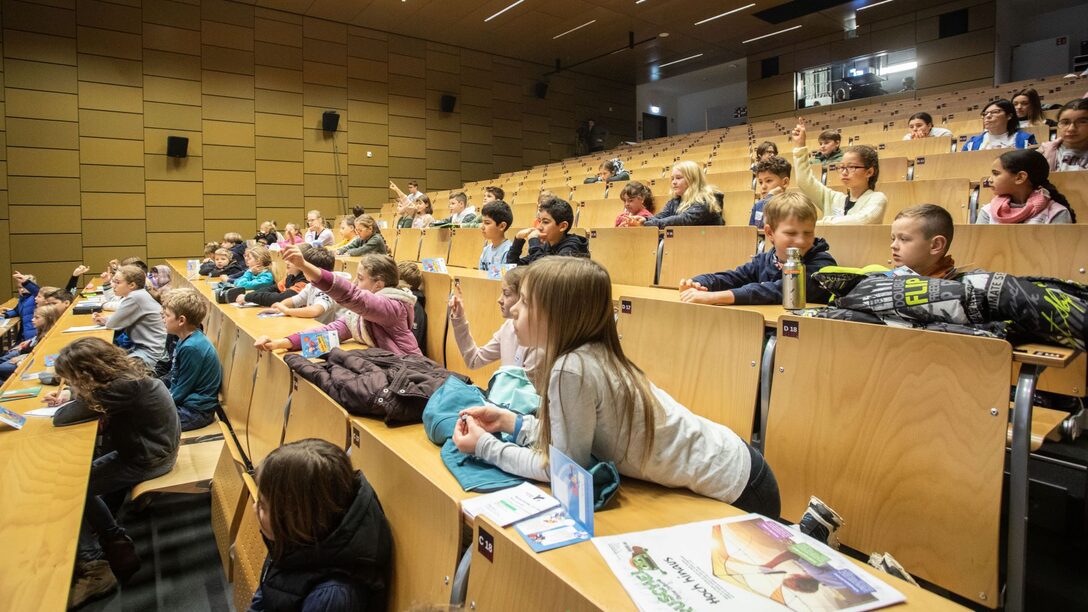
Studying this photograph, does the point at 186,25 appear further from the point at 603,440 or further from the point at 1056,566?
the point at 1056,566

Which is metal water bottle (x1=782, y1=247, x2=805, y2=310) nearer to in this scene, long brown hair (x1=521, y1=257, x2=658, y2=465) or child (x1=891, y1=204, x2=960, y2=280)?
child (x1=891, y1=204, x2=960, y2=280)

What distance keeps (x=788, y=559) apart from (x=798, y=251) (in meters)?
1.31

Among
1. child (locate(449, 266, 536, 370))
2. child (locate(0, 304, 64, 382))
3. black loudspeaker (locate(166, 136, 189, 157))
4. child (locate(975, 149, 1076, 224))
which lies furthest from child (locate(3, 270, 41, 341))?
child (locate(975, 149, 1076, 224))

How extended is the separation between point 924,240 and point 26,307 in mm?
→ 7336

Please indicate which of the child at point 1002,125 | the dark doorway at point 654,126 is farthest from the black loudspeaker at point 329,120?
the child at point 1002,125

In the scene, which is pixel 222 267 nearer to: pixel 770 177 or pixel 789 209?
pixel 770 177

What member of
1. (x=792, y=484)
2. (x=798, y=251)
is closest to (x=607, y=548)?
(x=792, y=484)

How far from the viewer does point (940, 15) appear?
8.88 metres

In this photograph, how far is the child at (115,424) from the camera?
210 centimetres

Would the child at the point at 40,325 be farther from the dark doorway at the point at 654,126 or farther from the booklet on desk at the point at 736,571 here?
the dark doorway at the point at 654,126

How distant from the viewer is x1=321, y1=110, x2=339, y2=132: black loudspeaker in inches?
349

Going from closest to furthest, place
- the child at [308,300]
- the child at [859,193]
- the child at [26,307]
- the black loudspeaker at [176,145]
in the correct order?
the child at [859,193] < the child at [308,300] < the child at [26,307] < the black loudspeaker at [176,145]

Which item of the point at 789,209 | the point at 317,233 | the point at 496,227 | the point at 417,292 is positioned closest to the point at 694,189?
the point at 496,227

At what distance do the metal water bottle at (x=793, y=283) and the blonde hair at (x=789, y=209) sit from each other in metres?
0.20
